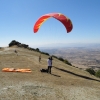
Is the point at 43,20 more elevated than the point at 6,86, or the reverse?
the point at 43,20

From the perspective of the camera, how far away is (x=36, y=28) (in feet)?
91.8

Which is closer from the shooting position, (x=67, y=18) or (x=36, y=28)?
(x=67, y=18)

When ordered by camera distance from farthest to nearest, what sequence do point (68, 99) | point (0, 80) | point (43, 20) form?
point (43, 20) → point (0, 80) → point (68, 99)

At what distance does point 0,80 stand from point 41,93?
580cm

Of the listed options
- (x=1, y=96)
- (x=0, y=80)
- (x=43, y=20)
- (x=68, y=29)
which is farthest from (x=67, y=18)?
(x=1, y=96)

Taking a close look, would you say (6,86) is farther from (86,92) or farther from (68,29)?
(68,29)

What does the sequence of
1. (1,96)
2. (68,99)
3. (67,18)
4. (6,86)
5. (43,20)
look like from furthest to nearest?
(43,20) < (67,18) < (6,86) < (68,99) < (1,96)

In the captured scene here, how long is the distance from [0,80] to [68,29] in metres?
11.5

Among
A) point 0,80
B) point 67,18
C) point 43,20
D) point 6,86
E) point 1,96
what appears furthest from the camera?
point 43,20

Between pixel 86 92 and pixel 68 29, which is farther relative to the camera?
pixel 68 29

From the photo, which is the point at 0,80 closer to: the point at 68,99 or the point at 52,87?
the point at 52,87

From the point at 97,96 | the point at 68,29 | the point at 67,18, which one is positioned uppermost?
the point at 67,18

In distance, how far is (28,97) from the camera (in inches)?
587

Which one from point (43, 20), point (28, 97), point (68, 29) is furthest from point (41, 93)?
point (43, 20)
